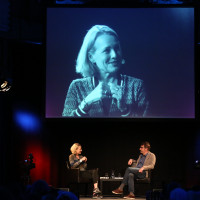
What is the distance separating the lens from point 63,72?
9352 millimetres

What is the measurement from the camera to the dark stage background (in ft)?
30.8

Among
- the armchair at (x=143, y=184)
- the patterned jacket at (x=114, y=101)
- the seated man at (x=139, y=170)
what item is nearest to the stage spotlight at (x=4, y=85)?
the patterned jacket at (x=114, y=101)

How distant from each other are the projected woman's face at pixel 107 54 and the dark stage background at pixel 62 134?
1037mm

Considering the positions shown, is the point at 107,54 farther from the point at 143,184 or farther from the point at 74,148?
the point at 143,184

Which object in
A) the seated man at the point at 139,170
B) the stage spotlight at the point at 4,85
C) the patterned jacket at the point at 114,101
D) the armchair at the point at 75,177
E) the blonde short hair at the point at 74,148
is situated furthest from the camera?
the patterned jacket at the point at 114,101

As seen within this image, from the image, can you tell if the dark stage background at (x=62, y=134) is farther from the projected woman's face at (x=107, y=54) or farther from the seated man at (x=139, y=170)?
the projected woman's face at (x=107, y=54)

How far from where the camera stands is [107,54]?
30.9ft

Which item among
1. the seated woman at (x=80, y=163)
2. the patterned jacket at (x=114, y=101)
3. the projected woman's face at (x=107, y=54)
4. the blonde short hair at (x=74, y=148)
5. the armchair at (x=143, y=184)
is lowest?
the armchair at (x=143, y=184)

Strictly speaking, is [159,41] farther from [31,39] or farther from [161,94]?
[31,39]

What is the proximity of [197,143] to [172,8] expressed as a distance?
278cm

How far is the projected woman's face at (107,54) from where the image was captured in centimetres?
937

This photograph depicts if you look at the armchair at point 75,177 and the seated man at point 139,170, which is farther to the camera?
the armchair at point 75,177

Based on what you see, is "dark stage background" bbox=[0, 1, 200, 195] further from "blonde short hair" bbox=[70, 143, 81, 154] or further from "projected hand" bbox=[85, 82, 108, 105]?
"blonde short hair" bbox=[70, 143, 81, 154]

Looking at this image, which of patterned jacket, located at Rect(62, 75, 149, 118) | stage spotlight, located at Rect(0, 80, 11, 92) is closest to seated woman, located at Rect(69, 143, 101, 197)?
patterned jacket, located at Rect(62, 75, 149, 118)
